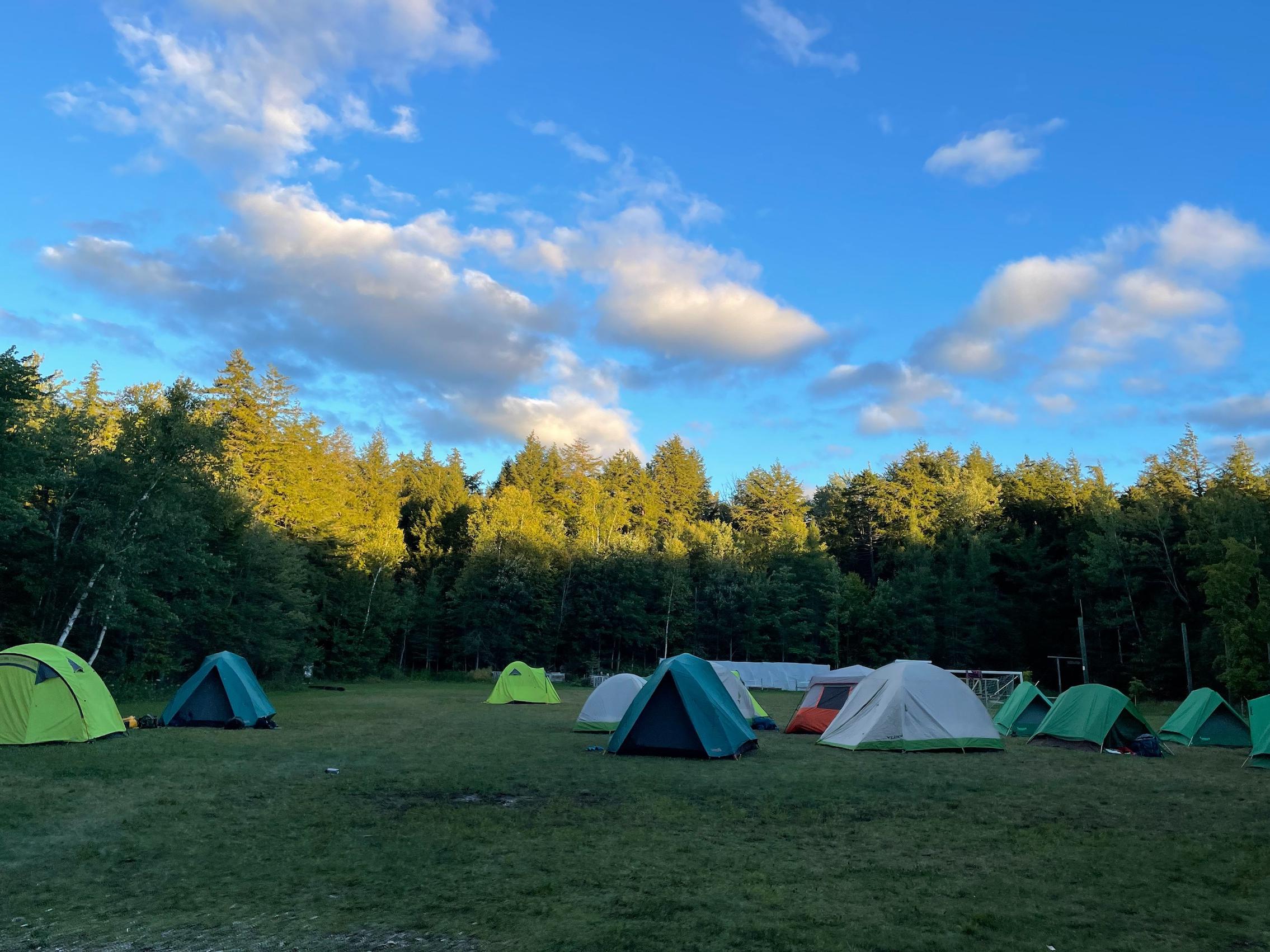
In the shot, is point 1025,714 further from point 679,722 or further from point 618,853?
point 618,853

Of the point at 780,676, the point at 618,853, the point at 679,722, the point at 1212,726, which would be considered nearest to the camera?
the point at 618,853

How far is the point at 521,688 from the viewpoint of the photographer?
29.3 metres

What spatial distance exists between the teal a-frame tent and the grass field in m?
4.01

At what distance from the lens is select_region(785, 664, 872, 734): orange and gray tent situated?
18953mm

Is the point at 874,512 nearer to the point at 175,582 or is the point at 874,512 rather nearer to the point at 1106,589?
the point at 1106,589

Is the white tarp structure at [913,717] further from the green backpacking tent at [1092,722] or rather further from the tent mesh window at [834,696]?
the tent mesh window at [834,696]

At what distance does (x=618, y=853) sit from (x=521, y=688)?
2261cm

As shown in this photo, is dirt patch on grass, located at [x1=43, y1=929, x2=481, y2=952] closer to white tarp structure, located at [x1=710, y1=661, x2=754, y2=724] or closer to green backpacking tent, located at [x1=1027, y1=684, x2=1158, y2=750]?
white tarp structure, located at [x1=710, y1=661, x2=754, y2=724]

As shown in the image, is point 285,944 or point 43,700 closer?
point 285,944

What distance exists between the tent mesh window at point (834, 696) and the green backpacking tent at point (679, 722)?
5.33m

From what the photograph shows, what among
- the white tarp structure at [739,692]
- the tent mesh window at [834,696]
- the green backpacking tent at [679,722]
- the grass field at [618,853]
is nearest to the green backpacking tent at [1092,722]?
the grass field at [618,853]


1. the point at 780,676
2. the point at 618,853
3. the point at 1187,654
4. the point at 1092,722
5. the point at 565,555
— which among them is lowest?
the point at 780,676

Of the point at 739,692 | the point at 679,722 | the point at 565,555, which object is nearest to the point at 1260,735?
the point at 679,722

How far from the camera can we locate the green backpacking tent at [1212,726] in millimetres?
17562
